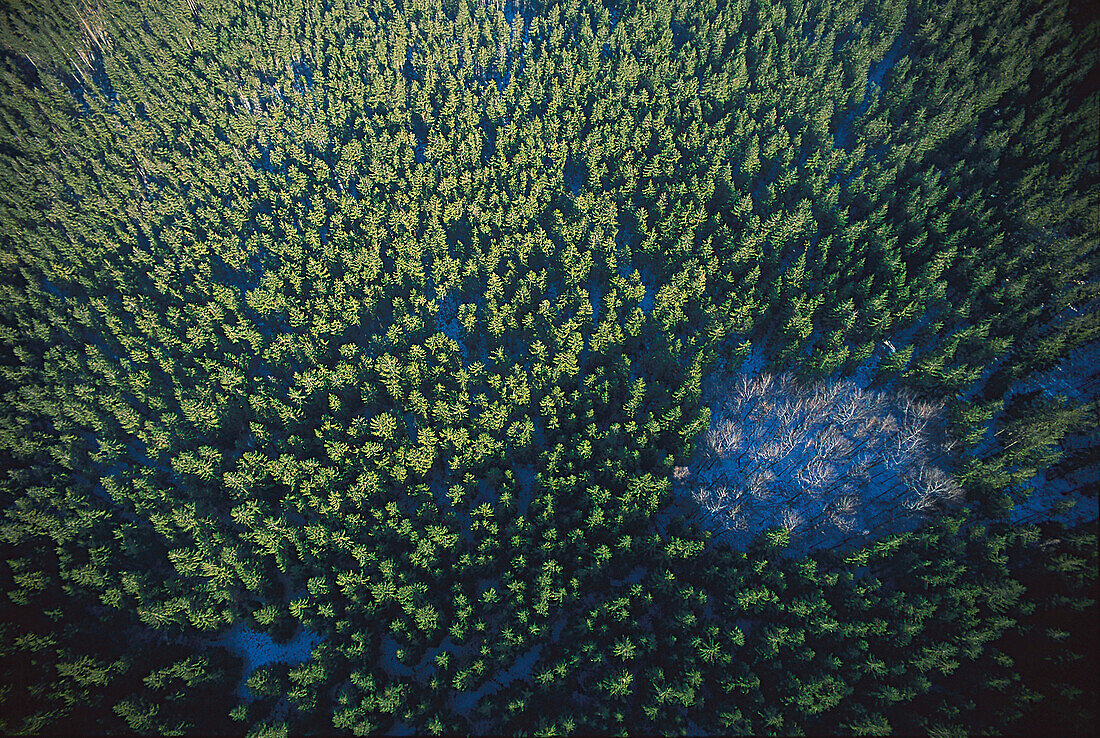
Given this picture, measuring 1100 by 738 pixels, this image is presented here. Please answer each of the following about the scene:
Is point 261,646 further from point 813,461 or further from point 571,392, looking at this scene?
point 813,461

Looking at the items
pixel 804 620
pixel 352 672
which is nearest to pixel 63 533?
pixel 352 672

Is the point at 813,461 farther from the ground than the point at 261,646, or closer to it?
farther from the ground

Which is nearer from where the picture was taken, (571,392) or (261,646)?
(261,646)

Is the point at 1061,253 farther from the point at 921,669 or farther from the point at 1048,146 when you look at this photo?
the point at 921,669

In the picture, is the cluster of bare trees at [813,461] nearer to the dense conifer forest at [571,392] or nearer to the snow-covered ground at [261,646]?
the dense conifer forest at [571,392]

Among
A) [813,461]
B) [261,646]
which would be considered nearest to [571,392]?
[813,461]

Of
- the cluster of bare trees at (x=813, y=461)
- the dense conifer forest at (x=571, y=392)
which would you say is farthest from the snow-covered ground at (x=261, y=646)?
the cluster of bare trees at (x=813, y=461)
